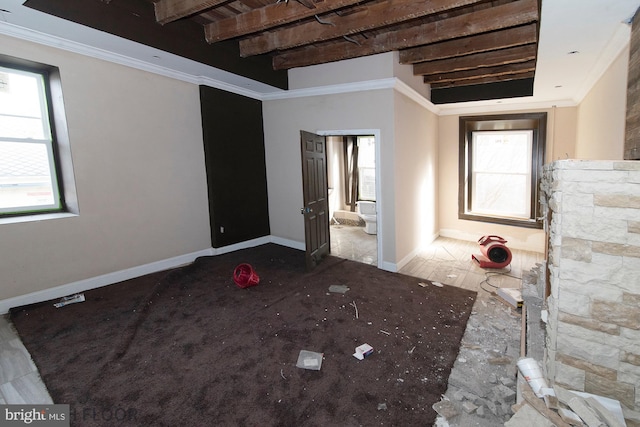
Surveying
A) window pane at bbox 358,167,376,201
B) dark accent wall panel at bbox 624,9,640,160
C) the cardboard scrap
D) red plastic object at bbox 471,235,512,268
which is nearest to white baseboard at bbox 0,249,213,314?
the cardboard scrap

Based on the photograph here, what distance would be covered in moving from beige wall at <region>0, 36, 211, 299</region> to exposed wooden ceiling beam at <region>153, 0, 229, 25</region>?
110 cm

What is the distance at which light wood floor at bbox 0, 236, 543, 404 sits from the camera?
214 cm

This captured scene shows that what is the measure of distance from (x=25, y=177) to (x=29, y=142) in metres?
0.38

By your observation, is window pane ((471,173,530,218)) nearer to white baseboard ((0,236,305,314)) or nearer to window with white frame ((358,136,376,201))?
window with white frame ((358,136,376,201))

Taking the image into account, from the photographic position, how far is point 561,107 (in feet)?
16.9

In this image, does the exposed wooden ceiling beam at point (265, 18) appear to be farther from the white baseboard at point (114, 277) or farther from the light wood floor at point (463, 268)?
the light wood floor at point (463, 268)

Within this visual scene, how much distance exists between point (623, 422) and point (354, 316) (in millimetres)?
1972

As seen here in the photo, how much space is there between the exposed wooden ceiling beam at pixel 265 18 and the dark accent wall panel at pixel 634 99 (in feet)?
6.47

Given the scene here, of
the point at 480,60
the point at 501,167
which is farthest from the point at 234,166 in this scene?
the point at 501,167

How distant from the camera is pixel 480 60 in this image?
3.98 metres

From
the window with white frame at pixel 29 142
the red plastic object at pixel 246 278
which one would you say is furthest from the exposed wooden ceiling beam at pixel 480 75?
the window with white frame at pixel 29 142

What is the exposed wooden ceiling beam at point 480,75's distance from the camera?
4227 mm

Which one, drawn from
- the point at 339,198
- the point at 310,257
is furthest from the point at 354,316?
the point at 339,198

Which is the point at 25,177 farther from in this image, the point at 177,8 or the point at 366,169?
the point at 366,169
